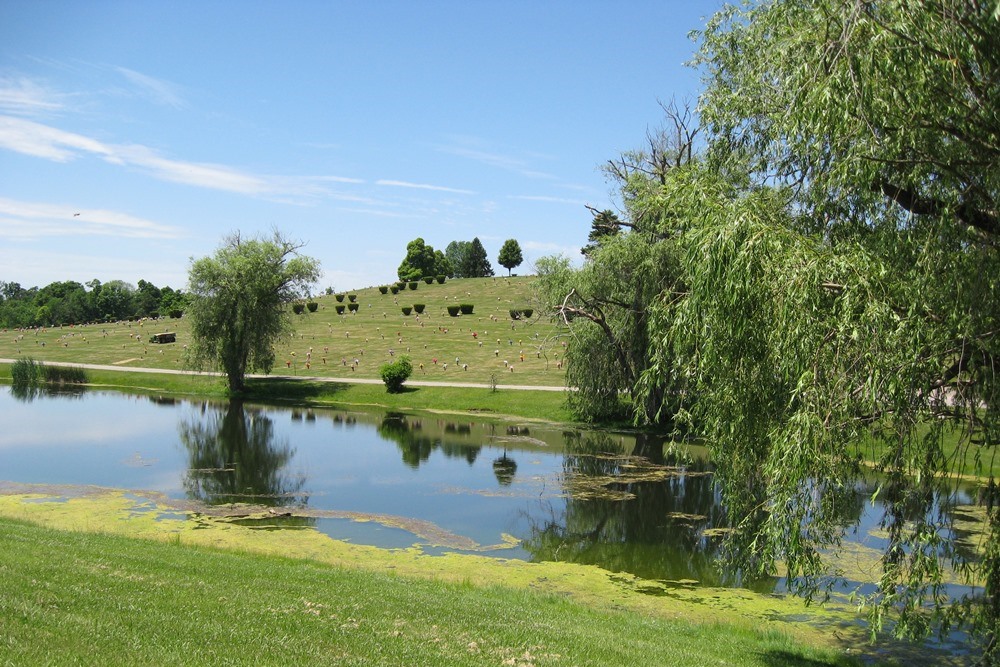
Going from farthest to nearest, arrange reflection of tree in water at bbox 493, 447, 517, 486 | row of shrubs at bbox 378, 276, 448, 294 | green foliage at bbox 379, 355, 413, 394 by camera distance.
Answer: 1. row of shrubs at bbox 378, 276, 448, 294
2. green foliage at bbox 379, 355, 413, 394
3. reflection of tree in water at bbox 493, 447, 517, 486

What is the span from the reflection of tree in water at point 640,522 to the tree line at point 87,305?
101 meters

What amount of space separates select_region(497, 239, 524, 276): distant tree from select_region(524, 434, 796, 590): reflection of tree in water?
3710 inches

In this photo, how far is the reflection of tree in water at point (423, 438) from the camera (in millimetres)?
29345

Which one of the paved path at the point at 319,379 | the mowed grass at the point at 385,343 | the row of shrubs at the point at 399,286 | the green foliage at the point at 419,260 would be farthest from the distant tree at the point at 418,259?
the paved path at the point at 319,379

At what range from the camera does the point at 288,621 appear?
29.3 ft

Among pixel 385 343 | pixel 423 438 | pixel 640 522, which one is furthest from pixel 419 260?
pixel 640 522

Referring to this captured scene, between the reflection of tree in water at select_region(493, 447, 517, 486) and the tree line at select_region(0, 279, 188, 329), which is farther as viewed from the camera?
the tree line at select_region(0, 279, 188, 329)

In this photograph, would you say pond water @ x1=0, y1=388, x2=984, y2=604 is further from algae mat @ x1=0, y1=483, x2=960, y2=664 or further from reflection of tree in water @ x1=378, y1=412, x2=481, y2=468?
algae mat @ x1=0, y1=483, x2=960, y2=664

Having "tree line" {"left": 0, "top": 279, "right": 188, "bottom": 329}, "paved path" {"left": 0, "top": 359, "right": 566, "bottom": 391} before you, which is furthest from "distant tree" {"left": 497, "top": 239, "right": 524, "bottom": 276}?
"paved path" {"left": 0, "top": 359, "right": 566, "bottom": 391}

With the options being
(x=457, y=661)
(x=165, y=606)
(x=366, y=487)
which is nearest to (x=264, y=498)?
(x=366, y=487)

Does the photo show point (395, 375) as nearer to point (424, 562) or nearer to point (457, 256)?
point (424, 562)

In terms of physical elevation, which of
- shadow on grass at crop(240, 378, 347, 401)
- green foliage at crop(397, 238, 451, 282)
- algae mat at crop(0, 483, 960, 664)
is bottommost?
algae mat at crop(0, 483, 960, 664)

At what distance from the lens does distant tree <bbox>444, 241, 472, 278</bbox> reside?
429 feet

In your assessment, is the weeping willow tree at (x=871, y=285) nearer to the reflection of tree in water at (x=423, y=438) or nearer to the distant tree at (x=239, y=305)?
the reflection of tree in water at (x=423, y=438)
